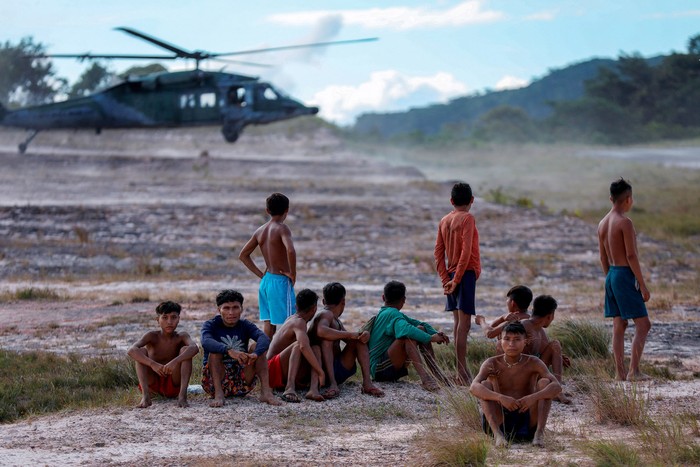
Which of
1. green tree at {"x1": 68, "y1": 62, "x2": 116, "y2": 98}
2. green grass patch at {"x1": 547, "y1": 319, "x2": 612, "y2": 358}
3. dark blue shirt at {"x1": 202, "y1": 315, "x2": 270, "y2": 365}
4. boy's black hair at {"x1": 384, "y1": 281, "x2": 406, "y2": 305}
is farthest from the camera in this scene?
green tree at {"x1": 68, "y1": 62, "x2": 116, "y2": 98}

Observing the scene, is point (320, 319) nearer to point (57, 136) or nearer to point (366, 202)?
point (366, 202)

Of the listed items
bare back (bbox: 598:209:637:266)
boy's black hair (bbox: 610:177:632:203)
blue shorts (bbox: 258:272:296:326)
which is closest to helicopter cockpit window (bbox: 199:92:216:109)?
blue shorts (bbox: 258:272:296:326)

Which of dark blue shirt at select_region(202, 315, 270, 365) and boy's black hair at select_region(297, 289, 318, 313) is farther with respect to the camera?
boy's black hair at select_region(297, 289, 318, 313)

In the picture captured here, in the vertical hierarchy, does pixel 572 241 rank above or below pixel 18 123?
below

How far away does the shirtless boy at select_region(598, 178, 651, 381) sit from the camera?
9.62 metres

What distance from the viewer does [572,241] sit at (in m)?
24.8

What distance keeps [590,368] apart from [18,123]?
27468 mm

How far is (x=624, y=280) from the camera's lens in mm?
9703

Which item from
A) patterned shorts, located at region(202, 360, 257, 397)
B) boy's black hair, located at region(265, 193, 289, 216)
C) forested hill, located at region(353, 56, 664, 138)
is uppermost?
forested hill, located at region(353, 56, 664, 138)

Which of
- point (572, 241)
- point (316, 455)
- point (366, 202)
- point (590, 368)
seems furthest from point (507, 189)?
point (316, 455)

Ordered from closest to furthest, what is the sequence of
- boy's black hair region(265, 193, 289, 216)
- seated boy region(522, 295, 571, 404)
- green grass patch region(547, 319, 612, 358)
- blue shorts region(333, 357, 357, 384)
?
seated boy region(522, 295, 571, 404) → blue shorts region(333, 357, 357, 384) → boy's black hair region(265, 193, 289, 216) → green grass patch region(547, 319, 612, 358)

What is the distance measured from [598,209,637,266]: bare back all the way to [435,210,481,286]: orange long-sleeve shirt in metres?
1.22

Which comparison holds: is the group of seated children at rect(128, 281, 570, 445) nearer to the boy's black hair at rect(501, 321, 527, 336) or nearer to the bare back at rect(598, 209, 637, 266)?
the boy's black hair at rect(501, 321, 527, 336)

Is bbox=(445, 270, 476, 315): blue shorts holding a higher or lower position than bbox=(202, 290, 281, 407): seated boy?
higher
